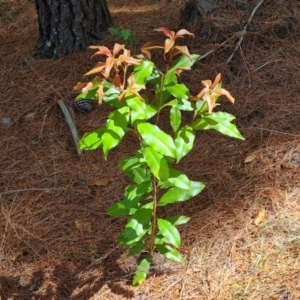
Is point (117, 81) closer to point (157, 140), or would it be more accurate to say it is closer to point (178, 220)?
point (157, 140)

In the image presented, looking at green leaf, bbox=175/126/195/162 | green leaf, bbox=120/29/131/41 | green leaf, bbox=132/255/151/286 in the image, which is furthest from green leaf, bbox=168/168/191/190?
green leaf, bbox=120/29/131/41

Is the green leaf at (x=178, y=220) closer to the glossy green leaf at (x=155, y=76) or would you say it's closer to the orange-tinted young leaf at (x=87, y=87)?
the glossy green leaf at (x=155, y=76)

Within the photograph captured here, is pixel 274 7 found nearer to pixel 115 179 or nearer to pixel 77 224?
pixel 115 179

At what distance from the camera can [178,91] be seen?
5.60ft

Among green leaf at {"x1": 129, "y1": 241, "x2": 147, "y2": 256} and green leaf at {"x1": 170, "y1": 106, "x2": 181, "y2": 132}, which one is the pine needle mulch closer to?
green leaf at {"x1": 129, "y1": 241, "x2": 147, "y2": 256}

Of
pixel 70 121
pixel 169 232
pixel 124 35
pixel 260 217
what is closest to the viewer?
pixel 169 232

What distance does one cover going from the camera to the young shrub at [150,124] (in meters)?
1.54

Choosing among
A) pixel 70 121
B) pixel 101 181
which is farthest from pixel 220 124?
pixel 70 121

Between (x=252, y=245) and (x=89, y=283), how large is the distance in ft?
2.73

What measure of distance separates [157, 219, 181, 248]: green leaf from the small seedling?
6.23 ft

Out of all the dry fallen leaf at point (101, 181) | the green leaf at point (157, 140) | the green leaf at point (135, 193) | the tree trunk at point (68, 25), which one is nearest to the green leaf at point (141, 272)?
the green leaf at point (135, 193)

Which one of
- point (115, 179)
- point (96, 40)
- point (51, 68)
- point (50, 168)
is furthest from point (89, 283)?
point (96, 40)

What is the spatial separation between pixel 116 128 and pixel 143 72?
0.26 metres

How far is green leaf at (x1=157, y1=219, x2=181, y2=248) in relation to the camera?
1816 mm
